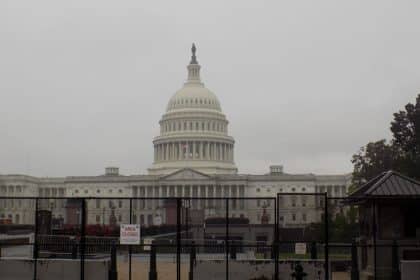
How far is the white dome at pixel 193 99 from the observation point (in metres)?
192

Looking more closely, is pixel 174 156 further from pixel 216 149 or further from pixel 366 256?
pixel 366 256

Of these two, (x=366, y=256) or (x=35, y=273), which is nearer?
(x=35, y=273)

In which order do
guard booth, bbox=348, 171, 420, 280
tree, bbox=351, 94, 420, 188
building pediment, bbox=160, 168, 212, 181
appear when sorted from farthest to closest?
building pediment, bbox=160, 168, 212, 181 → tree, bbox=351, 94, 420, 188 → guard booth, bbox=348, 171, 420, 280

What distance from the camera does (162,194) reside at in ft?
575

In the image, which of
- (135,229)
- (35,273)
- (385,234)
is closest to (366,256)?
(385,234)

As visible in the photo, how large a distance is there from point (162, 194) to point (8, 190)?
36.8 metres

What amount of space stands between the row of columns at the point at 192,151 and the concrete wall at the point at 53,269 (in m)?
160

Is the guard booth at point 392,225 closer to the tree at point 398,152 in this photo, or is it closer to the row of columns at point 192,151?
the tree at point 398,152

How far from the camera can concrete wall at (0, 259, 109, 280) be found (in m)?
26.2

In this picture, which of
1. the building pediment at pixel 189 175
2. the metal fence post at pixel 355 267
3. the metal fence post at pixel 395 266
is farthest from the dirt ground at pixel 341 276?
the building pediment at pixel 189 175

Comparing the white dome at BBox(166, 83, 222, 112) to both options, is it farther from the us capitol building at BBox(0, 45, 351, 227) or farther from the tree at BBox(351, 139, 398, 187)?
the tree at BBox(351, 139, 398, 187)

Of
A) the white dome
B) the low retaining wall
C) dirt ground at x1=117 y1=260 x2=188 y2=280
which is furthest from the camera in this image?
the white dome

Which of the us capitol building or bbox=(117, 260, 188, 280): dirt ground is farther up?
the us capitol building

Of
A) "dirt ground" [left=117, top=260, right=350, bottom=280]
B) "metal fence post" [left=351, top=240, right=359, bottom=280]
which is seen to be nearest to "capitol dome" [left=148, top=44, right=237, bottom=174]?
"dirt ground" [left=117, top=260, right=350, bottom=280]
